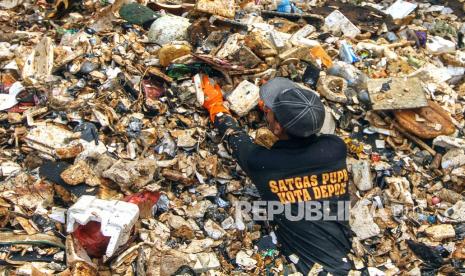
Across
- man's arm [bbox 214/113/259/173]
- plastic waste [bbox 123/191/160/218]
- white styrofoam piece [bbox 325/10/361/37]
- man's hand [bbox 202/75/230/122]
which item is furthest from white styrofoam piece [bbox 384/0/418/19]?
plastic waste [bbox 123/191/160/218]

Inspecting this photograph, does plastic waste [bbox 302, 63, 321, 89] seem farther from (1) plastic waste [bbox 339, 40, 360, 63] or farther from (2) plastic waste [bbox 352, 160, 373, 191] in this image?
(2) plastic waste [bbox 352, 160, 373, 191]

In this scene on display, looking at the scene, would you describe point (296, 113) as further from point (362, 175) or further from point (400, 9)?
point (400, 9)

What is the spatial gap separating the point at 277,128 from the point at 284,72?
1590 millimetres

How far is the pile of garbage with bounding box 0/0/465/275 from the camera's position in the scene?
3434 mm

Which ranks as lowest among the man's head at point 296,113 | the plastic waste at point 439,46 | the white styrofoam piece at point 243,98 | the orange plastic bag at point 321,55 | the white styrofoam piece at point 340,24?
the plastic waste at point 439,46

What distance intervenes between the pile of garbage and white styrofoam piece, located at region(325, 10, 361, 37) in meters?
0.02

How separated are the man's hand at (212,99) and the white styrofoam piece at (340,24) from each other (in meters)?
2.32

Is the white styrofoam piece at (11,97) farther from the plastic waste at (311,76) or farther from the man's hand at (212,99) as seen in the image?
the plastic waste at (311,76)

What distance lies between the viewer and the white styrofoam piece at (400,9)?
683cm

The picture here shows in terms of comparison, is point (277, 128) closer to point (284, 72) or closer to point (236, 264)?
point (236, 264)

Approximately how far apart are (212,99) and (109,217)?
1604mm

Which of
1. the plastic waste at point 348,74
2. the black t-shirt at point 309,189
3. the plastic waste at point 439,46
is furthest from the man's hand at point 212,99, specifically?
the plastic waste at point 439,46

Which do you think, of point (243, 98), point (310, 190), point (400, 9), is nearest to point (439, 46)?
A: point (400, 9)

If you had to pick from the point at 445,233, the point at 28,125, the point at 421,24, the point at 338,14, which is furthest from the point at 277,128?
the point at 421,24
